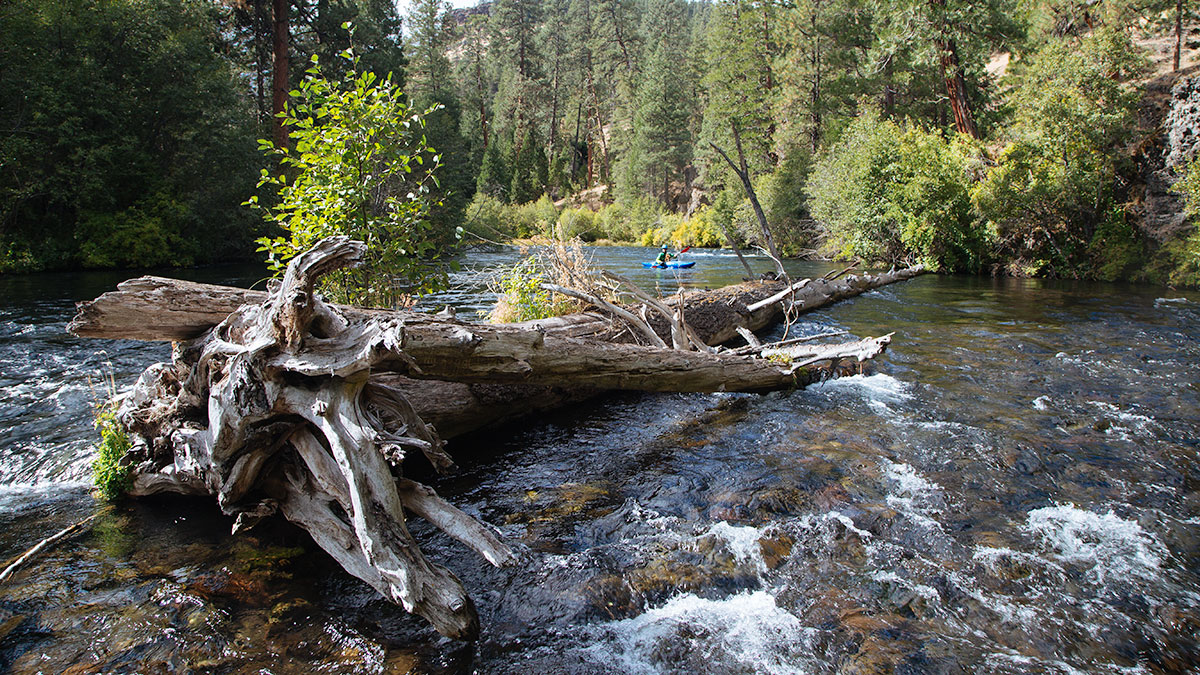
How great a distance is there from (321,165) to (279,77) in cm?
1203

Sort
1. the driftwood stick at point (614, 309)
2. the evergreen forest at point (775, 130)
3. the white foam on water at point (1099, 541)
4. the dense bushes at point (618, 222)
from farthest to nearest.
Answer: the dense bushes at point (618, 222) < the evergreen forest at point (775, 130) < the driftwood stick at point (614, 309) < the white foam on water at point (1099, 541)

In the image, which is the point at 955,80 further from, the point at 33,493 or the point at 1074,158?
the point at 33,493

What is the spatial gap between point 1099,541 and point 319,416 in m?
5.10

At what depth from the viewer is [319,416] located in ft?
10.8

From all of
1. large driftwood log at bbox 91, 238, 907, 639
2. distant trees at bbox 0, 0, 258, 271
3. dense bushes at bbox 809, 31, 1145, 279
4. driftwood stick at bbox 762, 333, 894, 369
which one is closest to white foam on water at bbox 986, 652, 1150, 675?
large driftwood log at bbox 91, 238, 907, 639

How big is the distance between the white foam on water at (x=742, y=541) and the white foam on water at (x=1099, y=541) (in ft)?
6.29

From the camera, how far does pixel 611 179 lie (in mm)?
63062

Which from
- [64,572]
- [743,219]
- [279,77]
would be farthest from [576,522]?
[743,219]

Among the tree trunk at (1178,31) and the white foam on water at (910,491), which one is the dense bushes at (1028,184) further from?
the white foam on water at (910,491)

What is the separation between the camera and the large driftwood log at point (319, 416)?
9.78 feet

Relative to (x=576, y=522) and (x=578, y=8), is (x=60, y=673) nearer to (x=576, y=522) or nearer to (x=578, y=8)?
(x=576, y=522)

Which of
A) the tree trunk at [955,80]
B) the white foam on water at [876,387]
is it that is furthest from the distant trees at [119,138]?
the tree trunk at [955,80]

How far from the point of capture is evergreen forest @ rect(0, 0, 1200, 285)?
53.7 ft

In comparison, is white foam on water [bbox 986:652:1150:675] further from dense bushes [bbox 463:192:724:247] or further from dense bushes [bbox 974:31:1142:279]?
dense bushes [bbox 463:192:724:247]
